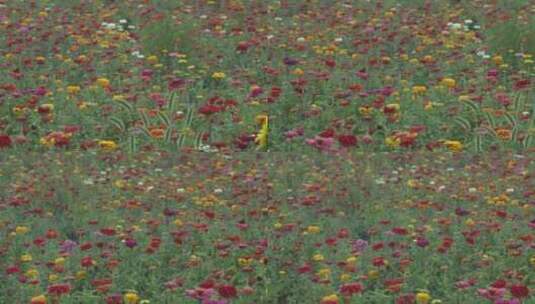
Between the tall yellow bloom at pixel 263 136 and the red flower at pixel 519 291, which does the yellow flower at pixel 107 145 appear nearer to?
the tall yellow bloom at pixel 263 136

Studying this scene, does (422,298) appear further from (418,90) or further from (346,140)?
(418,90)

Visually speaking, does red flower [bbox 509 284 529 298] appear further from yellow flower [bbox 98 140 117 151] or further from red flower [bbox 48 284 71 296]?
yellow flower [bbox 98 140 117 151]

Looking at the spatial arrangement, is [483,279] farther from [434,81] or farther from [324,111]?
[434,81]

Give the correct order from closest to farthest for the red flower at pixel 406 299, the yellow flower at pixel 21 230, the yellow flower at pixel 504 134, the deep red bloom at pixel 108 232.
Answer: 1. the red flower at pixel 406 299
2. the deep red bloom at pixel 108 232
3. the yellow flower at pixel 21 230
4. the yellow flower at pixel 504 134

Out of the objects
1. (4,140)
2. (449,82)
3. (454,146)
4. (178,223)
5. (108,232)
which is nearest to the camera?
(108,232)

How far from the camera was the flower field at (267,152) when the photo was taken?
5.33 meters

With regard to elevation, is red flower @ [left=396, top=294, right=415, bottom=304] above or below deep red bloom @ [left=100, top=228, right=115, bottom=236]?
above

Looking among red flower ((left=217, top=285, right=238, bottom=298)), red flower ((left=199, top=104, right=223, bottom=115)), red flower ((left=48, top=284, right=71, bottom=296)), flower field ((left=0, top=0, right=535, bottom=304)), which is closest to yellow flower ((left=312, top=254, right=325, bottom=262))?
flower field ((left=0, top=0, right=535, bottom=304))

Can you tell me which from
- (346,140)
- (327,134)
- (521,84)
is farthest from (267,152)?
(521,84)

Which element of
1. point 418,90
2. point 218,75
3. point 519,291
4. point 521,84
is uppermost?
point 519,291

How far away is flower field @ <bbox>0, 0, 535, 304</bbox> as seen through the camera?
5328mm

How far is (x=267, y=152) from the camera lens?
285 inches

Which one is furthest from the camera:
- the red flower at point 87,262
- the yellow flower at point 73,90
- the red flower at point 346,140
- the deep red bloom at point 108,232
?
the yellow flower at point 73,90

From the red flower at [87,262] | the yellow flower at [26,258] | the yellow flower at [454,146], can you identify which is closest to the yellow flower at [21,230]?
the yellow flower at [26,258]
